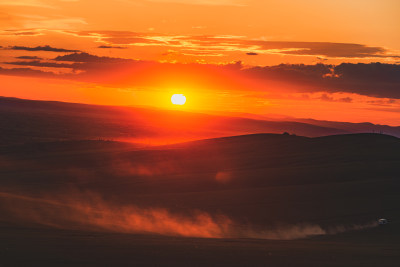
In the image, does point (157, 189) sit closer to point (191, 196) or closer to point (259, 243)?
point (191, 196)

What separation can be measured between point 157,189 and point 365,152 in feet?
99.2

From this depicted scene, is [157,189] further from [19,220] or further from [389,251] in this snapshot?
[389,251]

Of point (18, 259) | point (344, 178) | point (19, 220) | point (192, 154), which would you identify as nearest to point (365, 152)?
point (344, 178)

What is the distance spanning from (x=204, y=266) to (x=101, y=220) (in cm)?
2010

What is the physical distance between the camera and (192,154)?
90500mm

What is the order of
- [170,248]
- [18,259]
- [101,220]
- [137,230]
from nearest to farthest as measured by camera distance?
[18,259]
[170,248]
[137,230]
[101,220]

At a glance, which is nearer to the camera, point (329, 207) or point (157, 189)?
point (329, 207)

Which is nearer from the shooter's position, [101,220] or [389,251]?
[389,251]

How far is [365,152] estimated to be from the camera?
259 feet

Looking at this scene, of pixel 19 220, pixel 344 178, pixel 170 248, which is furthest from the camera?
pixel 344 178

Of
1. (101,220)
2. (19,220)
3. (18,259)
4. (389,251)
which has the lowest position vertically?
(18,259)

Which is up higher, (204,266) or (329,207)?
(329,207)

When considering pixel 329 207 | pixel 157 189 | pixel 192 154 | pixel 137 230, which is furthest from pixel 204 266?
pixel 192 154

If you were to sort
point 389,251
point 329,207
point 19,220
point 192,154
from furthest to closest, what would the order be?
point 192,154 < point 329,207 < point 19,220 < point 389,251
